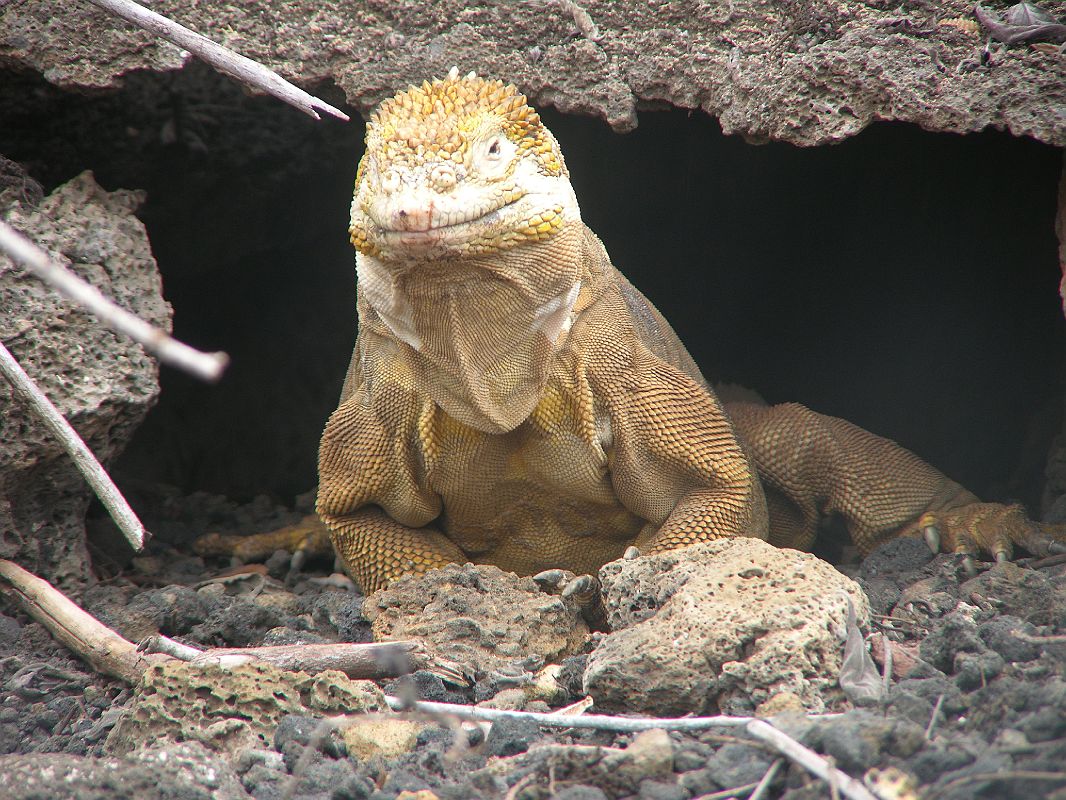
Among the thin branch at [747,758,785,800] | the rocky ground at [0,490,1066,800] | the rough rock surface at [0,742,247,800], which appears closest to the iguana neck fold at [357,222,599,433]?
the rocky ground at [0,490,1066,800]

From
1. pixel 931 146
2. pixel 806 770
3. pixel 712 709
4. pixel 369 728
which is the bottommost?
pixel 369 728

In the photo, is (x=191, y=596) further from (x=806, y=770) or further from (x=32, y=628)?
(x=806, y=770)

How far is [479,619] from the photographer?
4051 millimetres

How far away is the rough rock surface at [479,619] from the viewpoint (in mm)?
3838

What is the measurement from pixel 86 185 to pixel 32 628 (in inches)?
77.1

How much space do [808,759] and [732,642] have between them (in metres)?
0.77

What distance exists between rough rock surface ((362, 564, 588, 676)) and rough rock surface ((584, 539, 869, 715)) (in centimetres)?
51

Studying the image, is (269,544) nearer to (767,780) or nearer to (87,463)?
(87,463)

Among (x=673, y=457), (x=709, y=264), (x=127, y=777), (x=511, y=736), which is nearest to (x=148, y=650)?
(x=127, y=777)

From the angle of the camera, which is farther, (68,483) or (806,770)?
(68,483)

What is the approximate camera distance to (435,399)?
4.39 m

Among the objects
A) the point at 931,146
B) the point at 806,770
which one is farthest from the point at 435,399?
the point at 931,146

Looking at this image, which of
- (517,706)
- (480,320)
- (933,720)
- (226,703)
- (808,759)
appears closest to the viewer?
(808,759)

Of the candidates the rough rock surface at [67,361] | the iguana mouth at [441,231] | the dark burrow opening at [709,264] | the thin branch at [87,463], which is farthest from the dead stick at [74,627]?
the dark burrow opening at [709,264]
